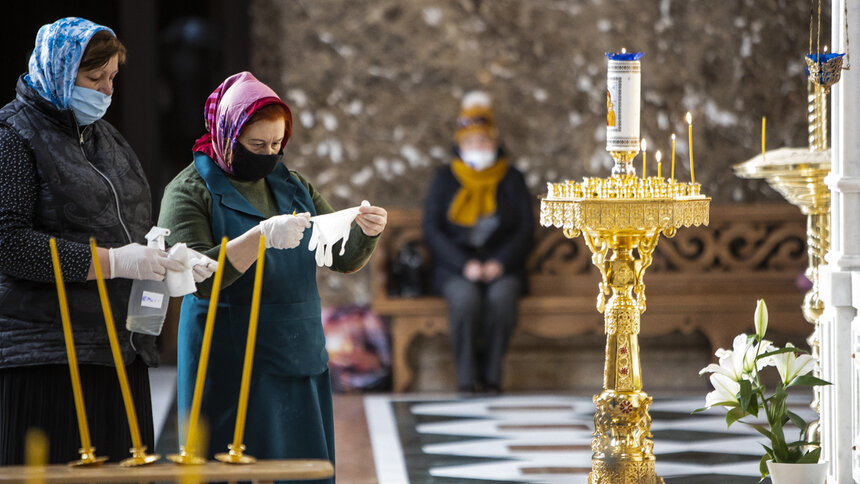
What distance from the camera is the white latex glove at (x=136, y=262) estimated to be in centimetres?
235

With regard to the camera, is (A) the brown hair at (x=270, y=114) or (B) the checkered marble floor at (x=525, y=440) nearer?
(A) the brown hair at (x=270, y=114)

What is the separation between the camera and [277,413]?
2639 mm

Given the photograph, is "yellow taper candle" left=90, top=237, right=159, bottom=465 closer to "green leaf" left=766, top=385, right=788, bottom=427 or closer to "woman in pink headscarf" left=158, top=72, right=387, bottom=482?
"woman in pink headscarf" left=158, top=72, right=387, bottom=482

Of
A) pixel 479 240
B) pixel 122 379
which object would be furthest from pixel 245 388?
pixel 479 240

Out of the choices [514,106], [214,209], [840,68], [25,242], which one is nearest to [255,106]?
[214,209]

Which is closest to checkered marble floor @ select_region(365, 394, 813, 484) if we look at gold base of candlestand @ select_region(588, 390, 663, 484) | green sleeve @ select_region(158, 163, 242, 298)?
gold base of candlestand @ select_region(588, 390, 663, 484)

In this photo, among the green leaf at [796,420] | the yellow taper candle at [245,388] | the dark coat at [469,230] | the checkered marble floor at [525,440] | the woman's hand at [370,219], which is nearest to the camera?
the yellow taper candle at [245,388]

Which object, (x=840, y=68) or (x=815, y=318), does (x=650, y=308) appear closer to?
(x=815, y=318)

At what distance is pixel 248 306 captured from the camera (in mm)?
2639

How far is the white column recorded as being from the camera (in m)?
3.37

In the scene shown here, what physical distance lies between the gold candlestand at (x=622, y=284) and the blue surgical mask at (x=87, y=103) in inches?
50.1

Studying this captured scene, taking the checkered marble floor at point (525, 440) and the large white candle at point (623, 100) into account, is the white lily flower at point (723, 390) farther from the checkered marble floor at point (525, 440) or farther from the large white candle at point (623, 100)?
the checkered marble floor at point (525, 440)

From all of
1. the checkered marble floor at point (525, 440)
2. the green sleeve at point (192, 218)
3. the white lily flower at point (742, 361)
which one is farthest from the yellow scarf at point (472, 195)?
the green sleeve at point (192, 218)

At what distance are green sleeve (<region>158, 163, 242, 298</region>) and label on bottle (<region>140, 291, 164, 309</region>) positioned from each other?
12cm
